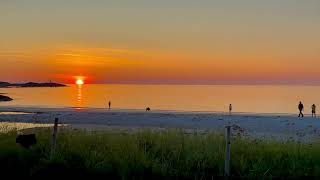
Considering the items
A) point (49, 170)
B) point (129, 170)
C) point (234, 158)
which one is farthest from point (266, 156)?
point (49, 170)

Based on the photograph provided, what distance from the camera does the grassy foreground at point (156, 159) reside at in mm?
11383

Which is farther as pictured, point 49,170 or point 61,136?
point 61,136

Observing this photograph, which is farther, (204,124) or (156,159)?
(204,124)

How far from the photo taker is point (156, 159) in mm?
11984

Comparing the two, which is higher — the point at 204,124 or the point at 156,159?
the point at 204,124

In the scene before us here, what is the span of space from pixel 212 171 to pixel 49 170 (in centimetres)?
393

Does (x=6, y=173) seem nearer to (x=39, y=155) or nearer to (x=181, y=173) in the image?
(x=39, y=155)

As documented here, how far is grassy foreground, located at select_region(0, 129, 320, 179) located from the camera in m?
11.4

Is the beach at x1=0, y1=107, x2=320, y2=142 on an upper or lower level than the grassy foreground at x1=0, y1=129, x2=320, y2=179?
upper

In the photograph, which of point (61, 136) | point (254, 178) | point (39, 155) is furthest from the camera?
point (61, 136)

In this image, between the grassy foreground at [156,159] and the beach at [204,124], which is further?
the beach at [204,124]

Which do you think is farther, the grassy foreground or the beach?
the beach

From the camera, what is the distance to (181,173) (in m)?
11.2

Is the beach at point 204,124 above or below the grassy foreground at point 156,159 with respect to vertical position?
above
